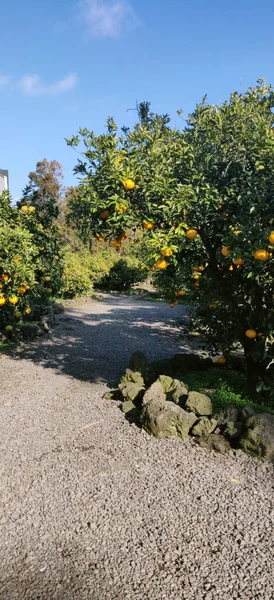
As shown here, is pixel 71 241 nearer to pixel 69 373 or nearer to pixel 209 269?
pixel 69 373

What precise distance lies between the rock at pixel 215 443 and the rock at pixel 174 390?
0.51 m

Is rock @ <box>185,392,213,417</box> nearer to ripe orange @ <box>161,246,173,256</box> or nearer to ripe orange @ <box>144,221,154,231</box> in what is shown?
ripe orange @ <box>161,246,173,256</box>

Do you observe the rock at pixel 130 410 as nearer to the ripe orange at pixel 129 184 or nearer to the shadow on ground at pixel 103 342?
the shadow on ground at pixel 103 342

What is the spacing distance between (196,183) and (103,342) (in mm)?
5126

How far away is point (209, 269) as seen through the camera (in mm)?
4449

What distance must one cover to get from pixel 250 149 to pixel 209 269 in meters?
1.36

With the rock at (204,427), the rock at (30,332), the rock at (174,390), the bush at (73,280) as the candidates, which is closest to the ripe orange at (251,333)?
the rock at (174,390)

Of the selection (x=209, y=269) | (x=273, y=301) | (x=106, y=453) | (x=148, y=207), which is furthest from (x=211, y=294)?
(x=106, y=453)

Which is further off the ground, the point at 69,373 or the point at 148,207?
the point at 148,207

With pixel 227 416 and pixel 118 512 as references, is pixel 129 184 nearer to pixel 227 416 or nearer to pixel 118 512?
pixel 227 416

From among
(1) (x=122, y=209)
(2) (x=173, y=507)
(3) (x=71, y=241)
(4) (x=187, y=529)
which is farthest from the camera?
(3) (x=71, y=241)

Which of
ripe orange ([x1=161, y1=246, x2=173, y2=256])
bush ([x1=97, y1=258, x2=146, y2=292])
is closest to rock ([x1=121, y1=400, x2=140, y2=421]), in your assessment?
ripe orange ([x1=161, y1=246, x2=173, y2=256])

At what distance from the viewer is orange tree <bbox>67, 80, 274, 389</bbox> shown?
3.28 metres

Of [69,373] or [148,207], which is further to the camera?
[69,373]
